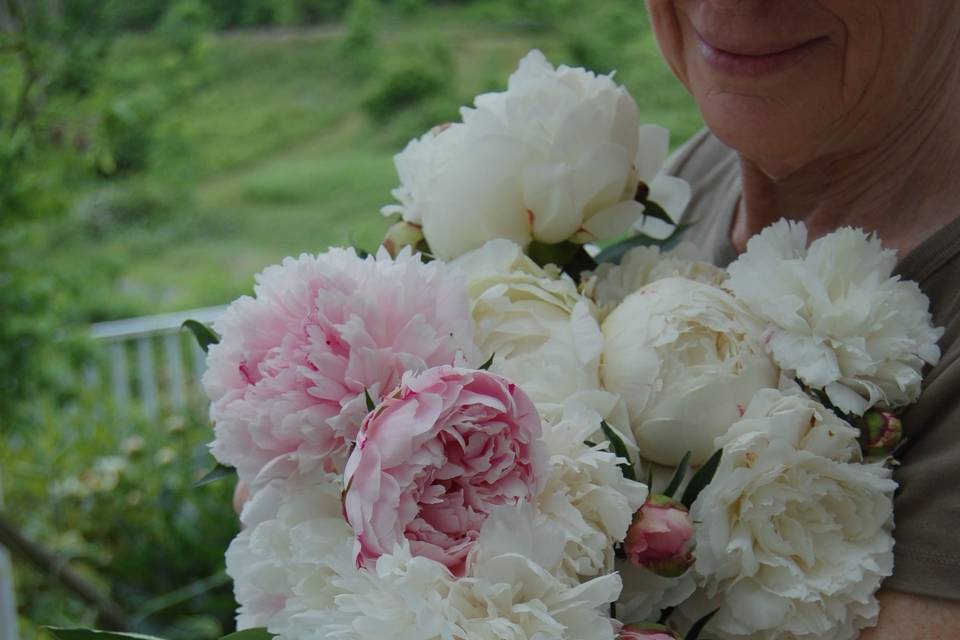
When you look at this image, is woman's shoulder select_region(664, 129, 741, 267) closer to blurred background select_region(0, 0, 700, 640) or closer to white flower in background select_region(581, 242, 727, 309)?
white flower in background select_region(581, 242, 727, 309)

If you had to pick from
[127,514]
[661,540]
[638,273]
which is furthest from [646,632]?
[127,514]

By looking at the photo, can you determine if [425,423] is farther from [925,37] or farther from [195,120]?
[195,120]

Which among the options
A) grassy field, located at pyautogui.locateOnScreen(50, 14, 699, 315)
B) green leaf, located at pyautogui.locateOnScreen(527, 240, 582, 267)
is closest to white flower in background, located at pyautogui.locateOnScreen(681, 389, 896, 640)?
green leaf, located at pyautogui.locateOnScreen(527, 240, 582, 267)

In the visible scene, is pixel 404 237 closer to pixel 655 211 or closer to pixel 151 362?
pixel 655 211

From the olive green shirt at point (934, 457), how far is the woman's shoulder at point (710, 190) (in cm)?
26

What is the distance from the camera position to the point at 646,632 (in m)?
0.63

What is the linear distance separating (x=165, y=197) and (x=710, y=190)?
18.1 ft

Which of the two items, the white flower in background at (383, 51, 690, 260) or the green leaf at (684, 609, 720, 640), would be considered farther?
the white flower in background at (383, 51, 690, 260)

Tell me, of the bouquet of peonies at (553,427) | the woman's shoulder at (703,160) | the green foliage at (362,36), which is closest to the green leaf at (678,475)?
the bouquet of peonies at (553,427)

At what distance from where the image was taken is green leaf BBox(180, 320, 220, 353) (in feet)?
2.57

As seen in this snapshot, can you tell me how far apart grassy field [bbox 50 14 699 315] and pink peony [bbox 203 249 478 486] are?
4.80 meters

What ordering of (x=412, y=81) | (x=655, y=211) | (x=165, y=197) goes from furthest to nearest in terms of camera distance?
(x=165, y=197) → (x=412, y=81) → (x=655, y=211)

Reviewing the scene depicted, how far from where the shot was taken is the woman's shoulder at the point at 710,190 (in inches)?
42.5

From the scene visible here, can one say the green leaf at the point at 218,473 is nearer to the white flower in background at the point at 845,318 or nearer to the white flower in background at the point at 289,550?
the white flower in background at the point at 289,550
